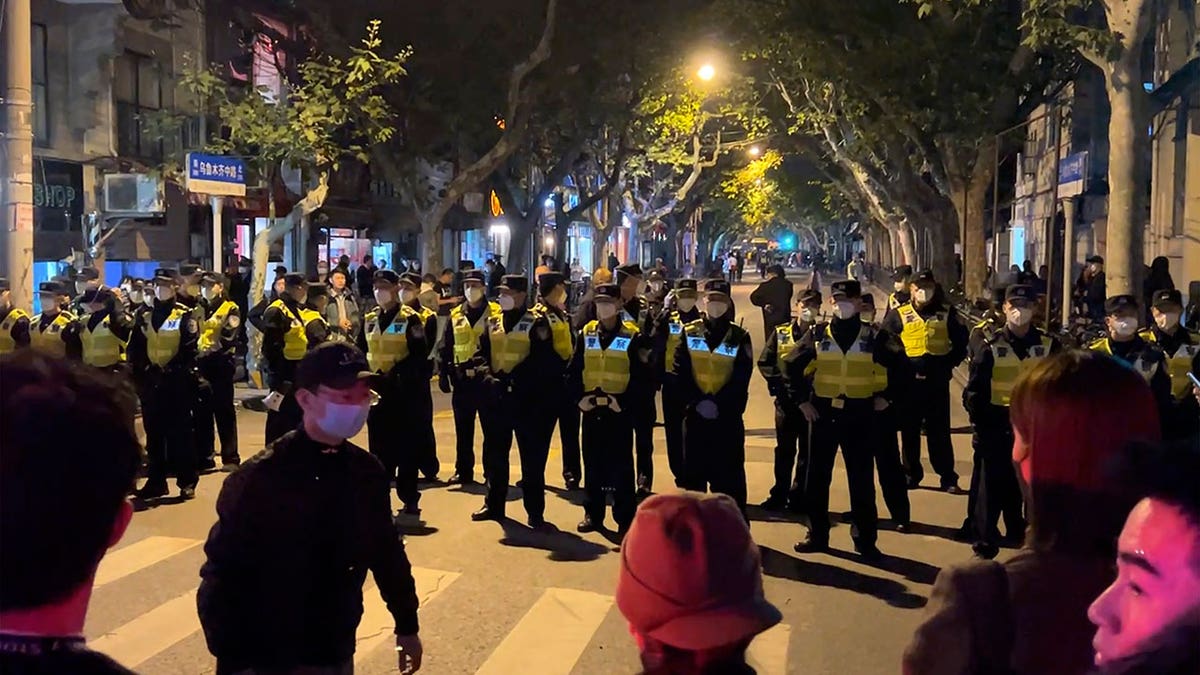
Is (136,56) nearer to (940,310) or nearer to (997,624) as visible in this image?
(940,310)

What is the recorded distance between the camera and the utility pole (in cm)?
1181

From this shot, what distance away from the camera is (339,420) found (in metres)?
3.83

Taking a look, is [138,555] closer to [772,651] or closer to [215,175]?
[772,651]

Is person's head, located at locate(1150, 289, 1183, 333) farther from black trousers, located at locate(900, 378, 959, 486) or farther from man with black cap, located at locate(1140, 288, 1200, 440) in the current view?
black trousers, located at locate(900, 378, 959, 486)

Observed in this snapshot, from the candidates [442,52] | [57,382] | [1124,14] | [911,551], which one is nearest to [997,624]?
[57,382]

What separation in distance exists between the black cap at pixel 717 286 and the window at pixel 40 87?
48.9ft

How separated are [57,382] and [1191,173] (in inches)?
838

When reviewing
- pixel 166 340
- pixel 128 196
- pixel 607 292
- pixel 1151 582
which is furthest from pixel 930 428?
pixel 128 196

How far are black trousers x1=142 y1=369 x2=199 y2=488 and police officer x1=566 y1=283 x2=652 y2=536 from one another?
3.49 metres

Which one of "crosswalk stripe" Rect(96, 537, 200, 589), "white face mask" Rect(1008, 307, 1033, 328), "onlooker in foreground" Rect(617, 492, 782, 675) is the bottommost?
Result: "crosswalk stripe" Rect(96, 537, 200, 589)

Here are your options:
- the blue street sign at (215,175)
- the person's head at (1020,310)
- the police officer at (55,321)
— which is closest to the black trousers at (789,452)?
the person's head at (1020,310)

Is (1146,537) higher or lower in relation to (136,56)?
lower

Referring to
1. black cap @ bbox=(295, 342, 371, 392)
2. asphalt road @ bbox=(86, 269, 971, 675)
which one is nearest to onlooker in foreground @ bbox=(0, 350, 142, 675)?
black cap @ bbox=(295, 342, 371, 392)

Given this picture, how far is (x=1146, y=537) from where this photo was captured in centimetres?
173
